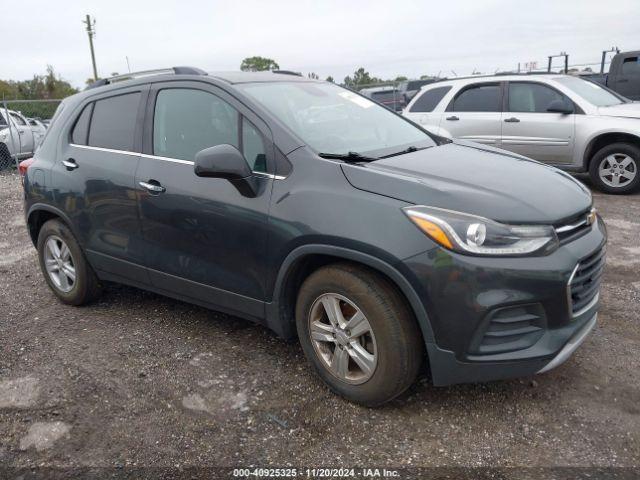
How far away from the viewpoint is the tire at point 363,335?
275 centimetres

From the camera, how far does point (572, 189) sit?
3162 millimetres

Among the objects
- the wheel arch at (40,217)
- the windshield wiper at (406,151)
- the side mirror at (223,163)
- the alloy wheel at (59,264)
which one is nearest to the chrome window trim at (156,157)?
the side mirror at (223,163)

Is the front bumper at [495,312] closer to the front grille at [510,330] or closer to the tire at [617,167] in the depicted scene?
the front grille at [510,330]

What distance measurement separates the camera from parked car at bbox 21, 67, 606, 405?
2.62 metres

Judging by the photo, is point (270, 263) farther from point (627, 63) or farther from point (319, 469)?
point (627, 63)

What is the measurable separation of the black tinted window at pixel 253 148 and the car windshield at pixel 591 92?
6.48 meters

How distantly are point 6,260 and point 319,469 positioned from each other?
A: 514 centimetres

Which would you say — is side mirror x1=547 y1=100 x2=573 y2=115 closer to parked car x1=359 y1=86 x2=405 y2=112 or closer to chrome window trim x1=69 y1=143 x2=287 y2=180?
chrome window trim x1=69 y1=143 x2=287 y2=180

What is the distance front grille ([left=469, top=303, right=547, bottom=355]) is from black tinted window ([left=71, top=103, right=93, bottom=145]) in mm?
3206

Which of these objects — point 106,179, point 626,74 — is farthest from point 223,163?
point 626,74

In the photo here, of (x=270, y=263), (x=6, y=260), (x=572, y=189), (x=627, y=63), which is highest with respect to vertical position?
(x=627, y=63)

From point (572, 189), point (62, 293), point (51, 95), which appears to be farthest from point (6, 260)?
point (51, 95)

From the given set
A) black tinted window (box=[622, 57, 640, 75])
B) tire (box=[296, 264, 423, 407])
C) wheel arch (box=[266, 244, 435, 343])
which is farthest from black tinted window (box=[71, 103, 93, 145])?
black tinted window (box=[622, 57, 640, 75])

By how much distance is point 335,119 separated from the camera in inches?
144
